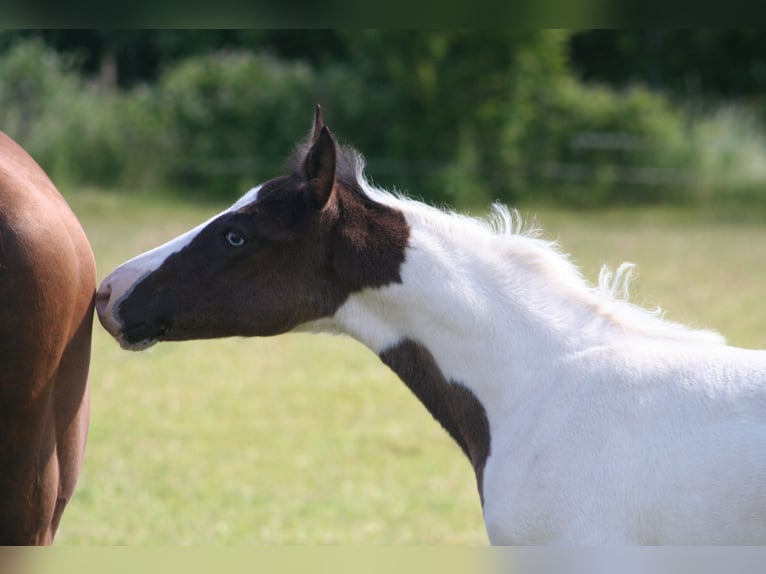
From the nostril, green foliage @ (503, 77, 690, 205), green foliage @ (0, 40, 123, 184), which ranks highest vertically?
the nostril

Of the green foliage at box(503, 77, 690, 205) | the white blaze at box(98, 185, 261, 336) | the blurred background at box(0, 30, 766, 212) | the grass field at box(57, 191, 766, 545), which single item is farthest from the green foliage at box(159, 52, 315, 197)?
the white blaze at box(98, 185, 261, 336)

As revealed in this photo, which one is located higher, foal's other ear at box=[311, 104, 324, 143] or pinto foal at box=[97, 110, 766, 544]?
foal's other ear at box=[311, 104, 324, 143]

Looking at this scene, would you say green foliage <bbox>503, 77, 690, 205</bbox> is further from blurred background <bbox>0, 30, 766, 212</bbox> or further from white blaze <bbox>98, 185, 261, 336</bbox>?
white blaze <bbox>98, 185, 261, 336</bbox>

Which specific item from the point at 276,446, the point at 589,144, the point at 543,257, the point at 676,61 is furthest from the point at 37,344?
the point at 676,61

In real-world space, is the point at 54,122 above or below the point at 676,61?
below

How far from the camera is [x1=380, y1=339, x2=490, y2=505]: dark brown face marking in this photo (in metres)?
2.47

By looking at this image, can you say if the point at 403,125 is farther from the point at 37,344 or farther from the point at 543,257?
the point at 37,344

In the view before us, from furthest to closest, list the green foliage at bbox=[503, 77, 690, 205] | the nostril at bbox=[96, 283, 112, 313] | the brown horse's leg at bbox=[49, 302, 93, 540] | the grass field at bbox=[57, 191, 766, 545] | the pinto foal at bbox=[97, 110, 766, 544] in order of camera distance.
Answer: the green foliage at bbox=[503, 77, 690, 205], the grass field at bbox=[57, 191, 766, 545], the nostril at bbox=[96, 283, 112, 313], the brown horse's leg at bbox=[49, 302, 93, 540], the pinto foal at bbox=[97, 110, 766, 544]

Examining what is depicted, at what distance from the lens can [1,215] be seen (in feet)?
7.21

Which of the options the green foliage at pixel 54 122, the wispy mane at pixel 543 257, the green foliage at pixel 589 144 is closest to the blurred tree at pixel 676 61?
the green foliage at pixel 589 144

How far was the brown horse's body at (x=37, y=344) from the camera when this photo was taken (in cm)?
222

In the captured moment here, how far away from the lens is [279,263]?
2.59m

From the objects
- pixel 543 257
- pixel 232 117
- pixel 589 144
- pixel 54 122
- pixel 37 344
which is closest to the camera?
pixel 37 344

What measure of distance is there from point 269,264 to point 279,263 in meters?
0.03
